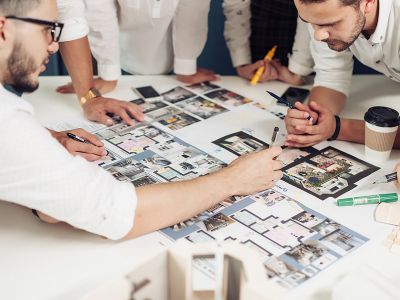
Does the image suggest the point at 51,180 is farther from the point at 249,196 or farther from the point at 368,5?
the point at 368,5

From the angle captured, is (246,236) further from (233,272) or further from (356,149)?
(356,149)

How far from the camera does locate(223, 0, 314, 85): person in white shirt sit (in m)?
1.79

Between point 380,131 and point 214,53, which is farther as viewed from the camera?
point 214,53

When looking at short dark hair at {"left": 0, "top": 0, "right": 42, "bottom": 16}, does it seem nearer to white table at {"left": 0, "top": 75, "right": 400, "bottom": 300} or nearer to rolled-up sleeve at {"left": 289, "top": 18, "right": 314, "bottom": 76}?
white table at {"left": 0, "top": 75, "right": 400, "bottom": 300}

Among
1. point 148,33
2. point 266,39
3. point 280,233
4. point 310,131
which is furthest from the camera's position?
point 266,39

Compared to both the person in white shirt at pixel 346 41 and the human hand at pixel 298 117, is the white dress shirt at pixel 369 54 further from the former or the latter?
the human hand at pixel 298 117

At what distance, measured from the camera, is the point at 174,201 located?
3.55 feet

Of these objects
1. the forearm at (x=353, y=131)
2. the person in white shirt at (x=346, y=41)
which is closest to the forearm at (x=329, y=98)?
the person in white shirt at (x=346, y=41)

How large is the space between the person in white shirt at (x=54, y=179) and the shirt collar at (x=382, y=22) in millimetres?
572

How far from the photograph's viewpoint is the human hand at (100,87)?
1.70 meters

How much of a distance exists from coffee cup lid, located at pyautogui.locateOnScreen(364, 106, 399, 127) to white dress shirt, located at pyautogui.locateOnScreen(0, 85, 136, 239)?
2.25 ft

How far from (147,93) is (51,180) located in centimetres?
80

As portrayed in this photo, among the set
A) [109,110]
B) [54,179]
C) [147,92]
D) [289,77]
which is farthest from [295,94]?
[54,179]

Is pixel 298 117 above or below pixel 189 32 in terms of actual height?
below
